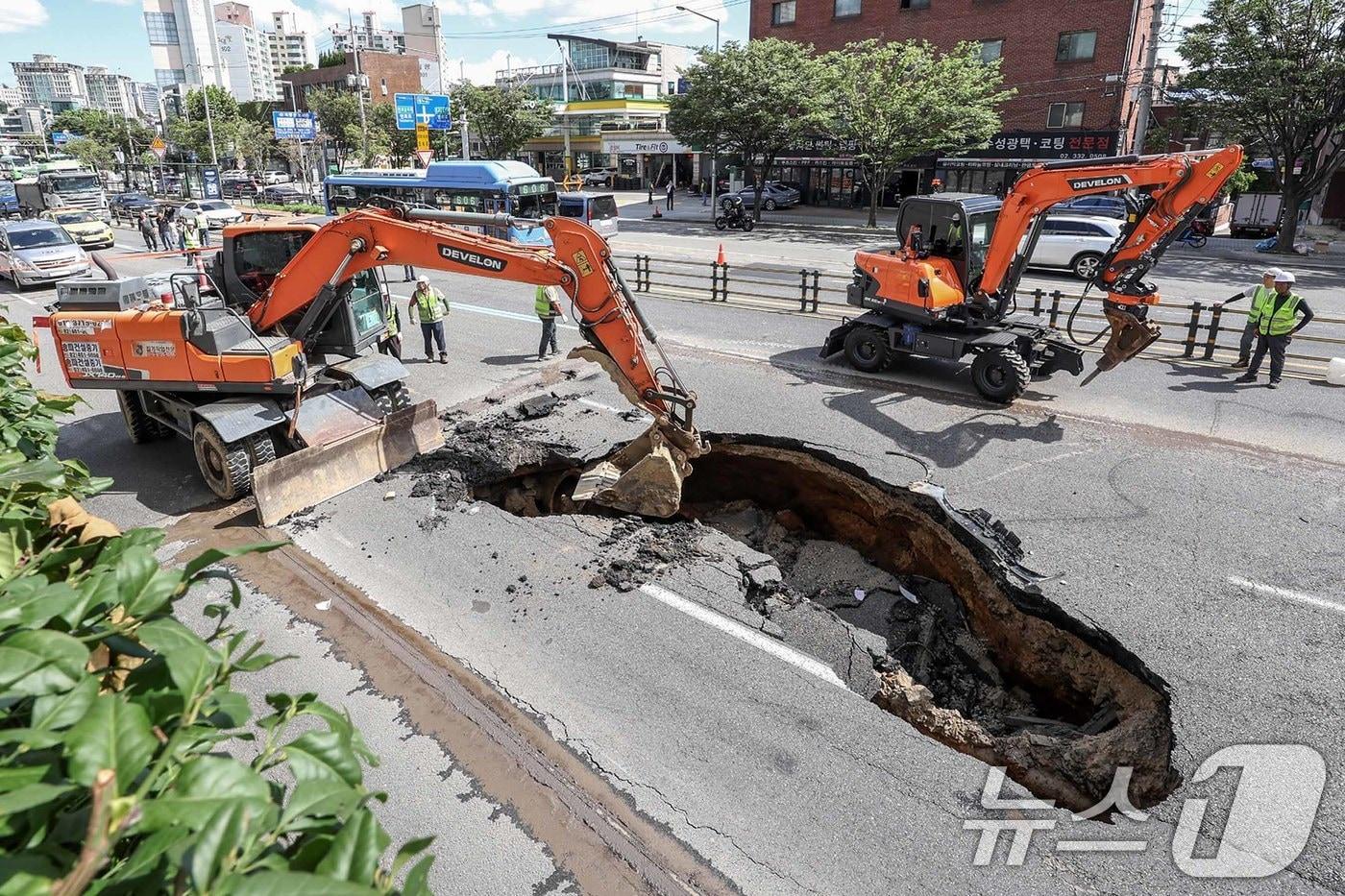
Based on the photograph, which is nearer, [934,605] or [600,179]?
[934,605]

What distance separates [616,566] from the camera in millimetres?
7125

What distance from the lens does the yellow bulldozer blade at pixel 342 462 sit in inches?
319

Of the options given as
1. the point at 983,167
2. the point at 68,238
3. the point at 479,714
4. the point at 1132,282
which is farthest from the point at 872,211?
the point at 479,714

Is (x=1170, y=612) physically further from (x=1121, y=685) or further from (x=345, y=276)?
(x=345, y=276)

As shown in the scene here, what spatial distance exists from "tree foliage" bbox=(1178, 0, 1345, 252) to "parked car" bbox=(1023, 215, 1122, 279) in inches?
247

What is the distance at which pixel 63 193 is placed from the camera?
1442 inches

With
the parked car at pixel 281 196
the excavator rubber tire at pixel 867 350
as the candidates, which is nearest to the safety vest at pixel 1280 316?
the excavator rubber tire at pixel 867 350

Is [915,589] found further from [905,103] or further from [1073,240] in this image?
[905,103]

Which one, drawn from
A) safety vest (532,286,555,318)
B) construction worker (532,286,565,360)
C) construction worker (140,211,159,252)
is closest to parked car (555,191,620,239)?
construction worker (140,211,159,252)

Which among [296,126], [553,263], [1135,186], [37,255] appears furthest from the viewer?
[296,126]

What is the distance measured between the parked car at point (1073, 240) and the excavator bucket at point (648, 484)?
18183mm

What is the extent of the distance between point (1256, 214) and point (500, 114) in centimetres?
4208

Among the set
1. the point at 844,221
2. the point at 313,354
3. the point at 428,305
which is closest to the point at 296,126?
the point at 844,221

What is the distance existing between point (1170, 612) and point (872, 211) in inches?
1253
